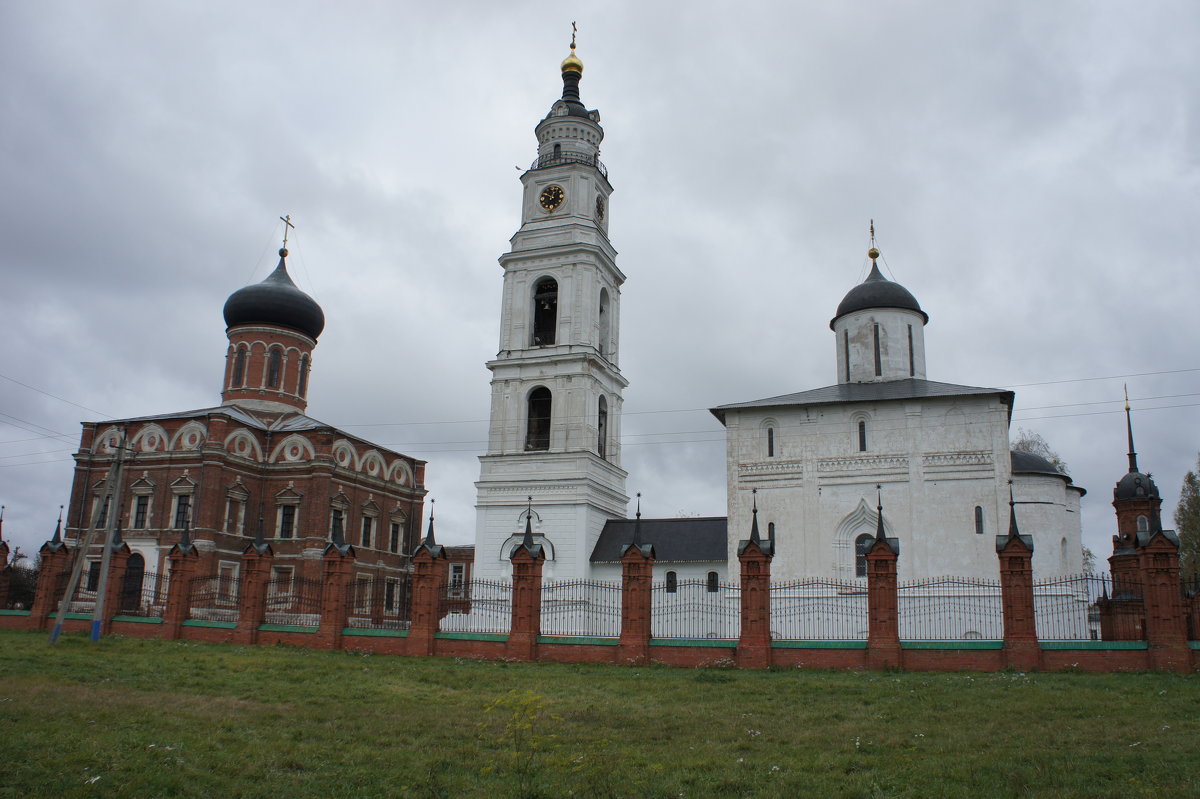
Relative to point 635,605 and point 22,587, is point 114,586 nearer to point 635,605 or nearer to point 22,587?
point 22,587

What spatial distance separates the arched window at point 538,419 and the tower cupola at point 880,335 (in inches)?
410

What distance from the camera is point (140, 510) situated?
1345 inches

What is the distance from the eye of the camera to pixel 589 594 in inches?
1128

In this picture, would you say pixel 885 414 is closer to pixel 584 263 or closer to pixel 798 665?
pixel 798 665

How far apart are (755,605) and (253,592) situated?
1260cm

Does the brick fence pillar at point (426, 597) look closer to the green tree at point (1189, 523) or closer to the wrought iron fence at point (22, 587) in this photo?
the wrought iron fence at point (22, 587)

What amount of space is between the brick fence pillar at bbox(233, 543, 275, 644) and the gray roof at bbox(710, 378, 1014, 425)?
1341cm

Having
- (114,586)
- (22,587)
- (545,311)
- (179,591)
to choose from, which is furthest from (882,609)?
(22,587)

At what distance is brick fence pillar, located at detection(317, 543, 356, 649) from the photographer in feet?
68.8

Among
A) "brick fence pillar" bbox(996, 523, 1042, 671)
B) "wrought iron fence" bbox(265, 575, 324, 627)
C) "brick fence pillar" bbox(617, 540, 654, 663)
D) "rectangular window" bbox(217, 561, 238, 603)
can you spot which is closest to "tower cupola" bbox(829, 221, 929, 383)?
"brick fence pillar" bbox(996, 523, 1042, 671)

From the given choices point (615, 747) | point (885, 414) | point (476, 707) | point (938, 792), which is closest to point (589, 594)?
point (885, 414)

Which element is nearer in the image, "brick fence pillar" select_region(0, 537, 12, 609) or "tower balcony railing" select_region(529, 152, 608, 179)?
"brick fence pillar" select_region(0, 537, 12, 609)

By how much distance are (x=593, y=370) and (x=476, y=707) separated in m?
20.5

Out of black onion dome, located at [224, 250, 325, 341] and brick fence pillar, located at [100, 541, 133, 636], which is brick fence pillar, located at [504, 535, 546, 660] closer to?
brick fence pillar, located at [100, 541, 133, 636]
